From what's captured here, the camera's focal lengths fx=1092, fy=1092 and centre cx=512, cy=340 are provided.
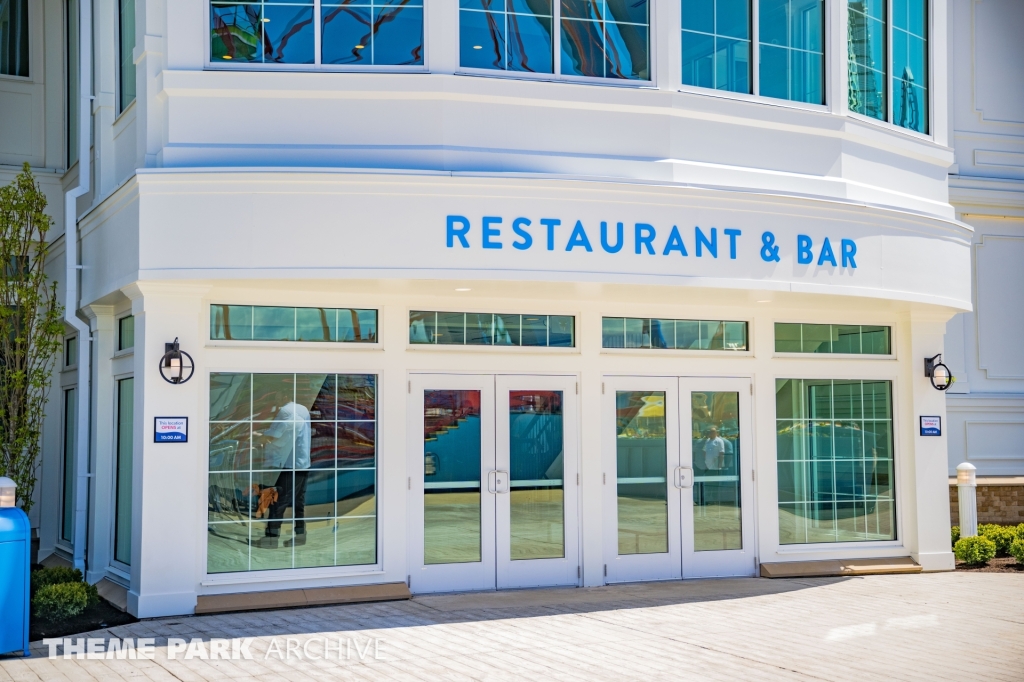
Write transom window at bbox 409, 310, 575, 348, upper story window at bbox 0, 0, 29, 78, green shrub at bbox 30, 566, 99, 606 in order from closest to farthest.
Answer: green shrub at bbox 30, 566, 99, 606 < transom window at bbox 409, 310, 575, 348 < upper story window at bbox 0, 0, 29, 78

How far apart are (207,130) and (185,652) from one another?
4.55 m

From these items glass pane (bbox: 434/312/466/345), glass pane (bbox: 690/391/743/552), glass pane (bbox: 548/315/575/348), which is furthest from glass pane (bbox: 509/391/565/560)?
glass pane (bbox: 690/391/743/552)

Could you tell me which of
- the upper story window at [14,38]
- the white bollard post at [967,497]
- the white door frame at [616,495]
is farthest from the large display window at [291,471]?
the white bollard post at [967,497]

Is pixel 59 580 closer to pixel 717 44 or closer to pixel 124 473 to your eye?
pixel 124 473

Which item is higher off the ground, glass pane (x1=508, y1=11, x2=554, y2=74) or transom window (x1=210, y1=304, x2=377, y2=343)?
glass pane (x1=508, y1=11, x2=554, y2=74)

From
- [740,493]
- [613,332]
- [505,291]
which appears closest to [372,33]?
[505,291]

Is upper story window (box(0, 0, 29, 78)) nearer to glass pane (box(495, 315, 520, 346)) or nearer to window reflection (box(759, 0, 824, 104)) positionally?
glass pane (box(495, 315, 520, 346))

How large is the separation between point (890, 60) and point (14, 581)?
10.1 metres

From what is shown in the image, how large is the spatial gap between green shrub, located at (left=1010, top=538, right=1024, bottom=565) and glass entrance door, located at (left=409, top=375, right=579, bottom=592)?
17.6 feet

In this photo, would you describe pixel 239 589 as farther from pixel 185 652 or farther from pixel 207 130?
pixel 207 130

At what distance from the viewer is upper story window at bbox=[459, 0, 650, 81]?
10250 mm

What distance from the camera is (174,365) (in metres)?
9.59

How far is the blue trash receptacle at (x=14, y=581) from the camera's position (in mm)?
7895

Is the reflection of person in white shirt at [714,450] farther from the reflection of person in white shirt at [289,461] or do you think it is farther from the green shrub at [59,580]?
the green shrub at [59,580]
